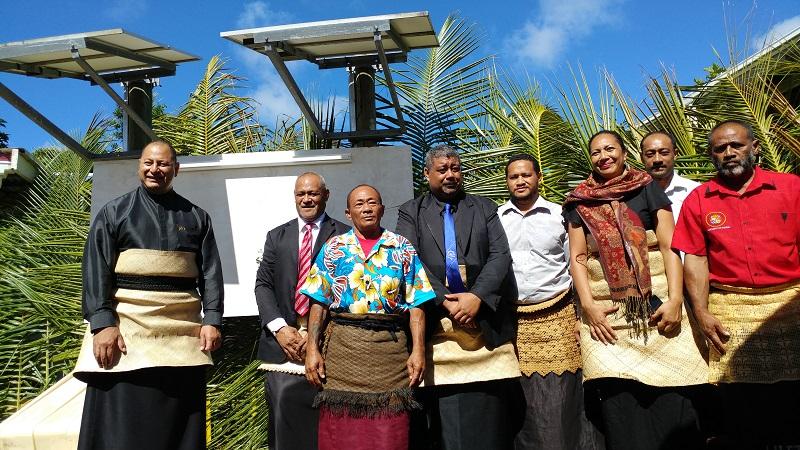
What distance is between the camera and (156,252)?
12.1 ft

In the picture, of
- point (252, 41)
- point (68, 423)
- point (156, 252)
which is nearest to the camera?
point (156, 252)

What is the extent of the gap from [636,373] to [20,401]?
195 inches

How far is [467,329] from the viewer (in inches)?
150

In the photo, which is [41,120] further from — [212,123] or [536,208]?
[536,208]

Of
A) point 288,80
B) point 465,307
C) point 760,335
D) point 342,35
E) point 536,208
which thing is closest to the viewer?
point 760,335

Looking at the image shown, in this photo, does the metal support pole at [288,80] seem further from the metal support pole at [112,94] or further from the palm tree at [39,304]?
the palm tree at [39,304]

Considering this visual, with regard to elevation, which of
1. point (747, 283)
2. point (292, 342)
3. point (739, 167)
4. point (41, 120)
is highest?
point (41, 120)

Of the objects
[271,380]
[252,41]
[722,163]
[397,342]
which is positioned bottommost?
[271,380]

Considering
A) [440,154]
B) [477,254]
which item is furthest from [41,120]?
[477,254]

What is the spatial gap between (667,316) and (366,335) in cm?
150

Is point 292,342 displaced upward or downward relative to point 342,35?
downward

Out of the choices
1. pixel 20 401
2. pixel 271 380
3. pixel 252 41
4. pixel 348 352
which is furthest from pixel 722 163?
pixel 20 401

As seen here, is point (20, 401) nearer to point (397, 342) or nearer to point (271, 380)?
point (271, 380)

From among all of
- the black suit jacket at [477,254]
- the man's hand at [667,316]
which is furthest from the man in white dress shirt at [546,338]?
the man's hand at [667,316]
